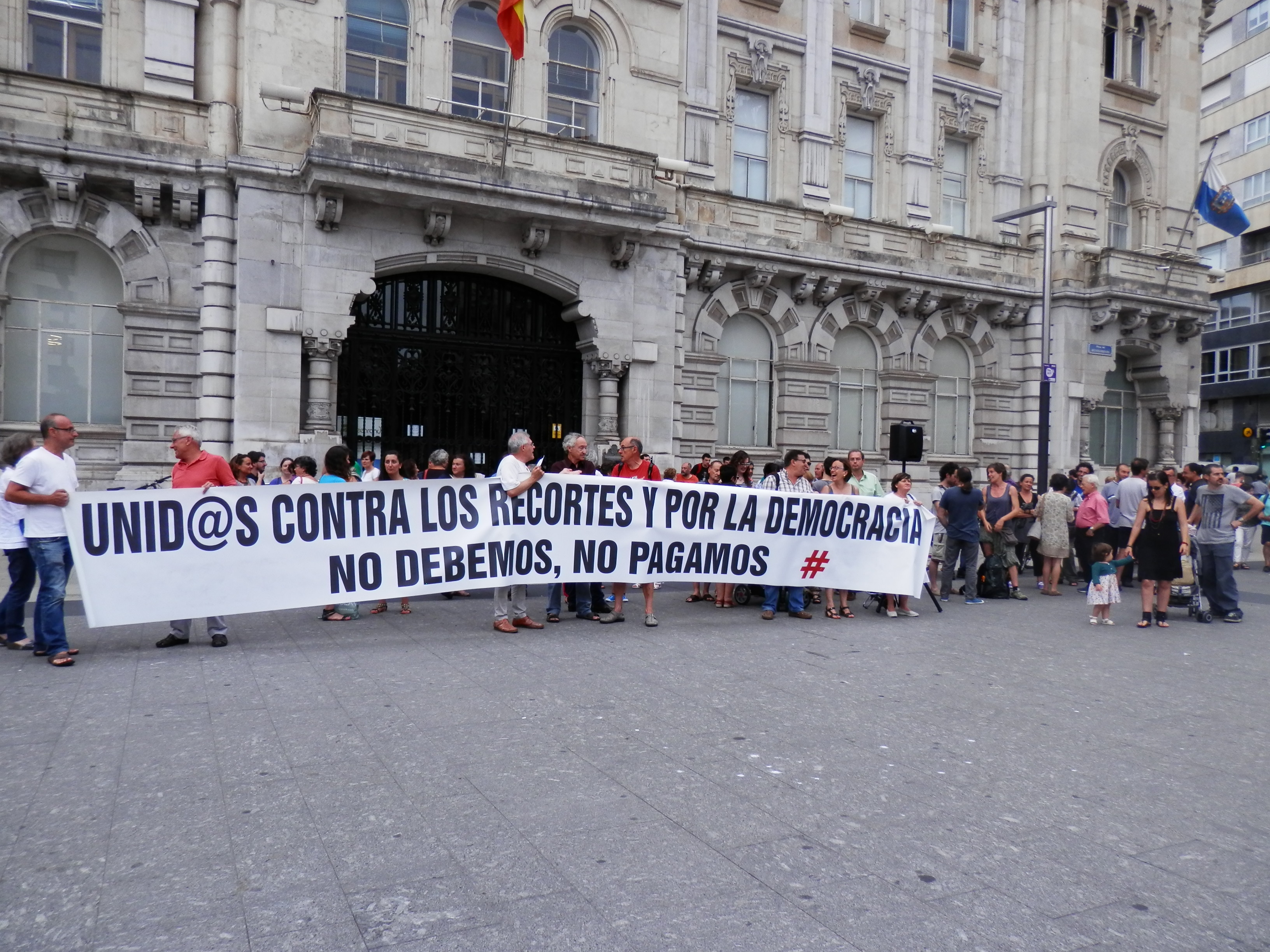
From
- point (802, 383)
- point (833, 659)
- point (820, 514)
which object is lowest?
point (833, 659)

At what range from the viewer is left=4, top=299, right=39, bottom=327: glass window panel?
1500 cm

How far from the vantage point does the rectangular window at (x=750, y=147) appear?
2058 centimetres

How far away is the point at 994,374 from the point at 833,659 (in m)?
17.4

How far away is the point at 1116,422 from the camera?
84.6 ft

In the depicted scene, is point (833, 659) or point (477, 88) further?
point (477, 88)

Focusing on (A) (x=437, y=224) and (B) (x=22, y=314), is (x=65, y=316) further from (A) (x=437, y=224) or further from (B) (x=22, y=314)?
(A) (x=437, y=224)

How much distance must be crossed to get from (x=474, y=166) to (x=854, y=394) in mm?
10140

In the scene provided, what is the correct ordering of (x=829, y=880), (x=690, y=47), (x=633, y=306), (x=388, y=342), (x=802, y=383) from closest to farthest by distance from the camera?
1. (x=829, y=880)
2. (x=388, y=342)
3. (x=633, y=306)
4. (x=690, y=47)
5. (x=802, y=383)

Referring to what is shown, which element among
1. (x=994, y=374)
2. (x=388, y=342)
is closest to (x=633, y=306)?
(x=388, y=342)

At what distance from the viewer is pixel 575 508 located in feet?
32.0

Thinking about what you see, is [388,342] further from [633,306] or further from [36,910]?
[36,910]

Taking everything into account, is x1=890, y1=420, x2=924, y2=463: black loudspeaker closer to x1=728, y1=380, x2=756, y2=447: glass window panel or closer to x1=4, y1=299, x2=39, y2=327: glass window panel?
x1=728, y1=380, x2=756, y2=447: glass window panel

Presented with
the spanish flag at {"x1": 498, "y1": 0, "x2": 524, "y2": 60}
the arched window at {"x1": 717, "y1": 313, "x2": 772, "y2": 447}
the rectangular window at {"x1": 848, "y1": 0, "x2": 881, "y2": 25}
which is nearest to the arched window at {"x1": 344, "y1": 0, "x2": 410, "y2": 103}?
the spanish flag at {"x1": 498, "y1": 0, "x2": 524, "y2": 60}

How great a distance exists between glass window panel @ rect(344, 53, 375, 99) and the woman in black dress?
43.6 feet
